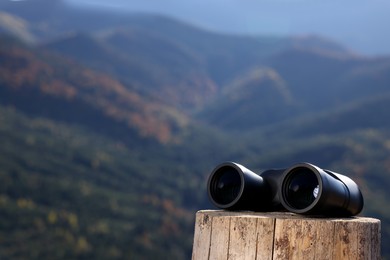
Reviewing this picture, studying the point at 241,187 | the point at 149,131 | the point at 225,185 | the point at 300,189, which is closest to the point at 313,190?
the point at 300,189

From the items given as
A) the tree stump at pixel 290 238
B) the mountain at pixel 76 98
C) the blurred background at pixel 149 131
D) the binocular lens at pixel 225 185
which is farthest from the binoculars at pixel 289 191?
the mountain at pixel 76 98

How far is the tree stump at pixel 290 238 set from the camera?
2.34 metres

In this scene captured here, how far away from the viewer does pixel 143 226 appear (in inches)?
781

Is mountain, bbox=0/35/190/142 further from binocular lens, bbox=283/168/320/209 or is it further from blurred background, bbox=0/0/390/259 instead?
binocular lens, bbox=283/168/320/209

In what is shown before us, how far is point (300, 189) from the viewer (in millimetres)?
2664

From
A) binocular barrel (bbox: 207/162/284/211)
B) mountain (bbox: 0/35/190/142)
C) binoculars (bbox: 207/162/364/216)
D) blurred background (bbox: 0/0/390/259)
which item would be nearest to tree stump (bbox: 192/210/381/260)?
binoculars (bbox: 207/162/364/216)

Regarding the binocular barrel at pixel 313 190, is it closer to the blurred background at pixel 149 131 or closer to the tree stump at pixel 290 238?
the tree stump at pixel 290 238

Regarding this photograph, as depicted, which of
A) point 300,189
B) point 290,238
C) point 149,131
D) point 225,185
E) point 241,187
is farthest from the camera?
point 149,131

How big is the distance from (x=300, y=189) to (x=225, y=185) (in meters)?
0.39

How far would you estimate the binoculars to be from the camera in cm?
258

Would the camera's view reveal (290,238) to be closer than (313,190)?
Yes

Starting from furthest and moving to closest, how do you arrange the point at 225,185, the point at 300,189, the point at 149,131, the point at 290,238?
the point at 149,131 → the point at 225,185 → the point at 300,189 → the point at 290,238

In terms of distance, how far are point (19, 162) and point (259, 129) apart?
2525cm

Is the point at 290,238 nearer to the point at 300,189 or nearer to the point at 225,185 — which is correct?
the point at 300,189
